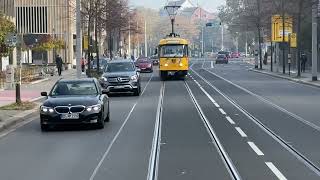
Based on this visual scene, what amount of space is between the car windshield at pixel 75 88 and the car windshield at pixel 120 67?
14.0m

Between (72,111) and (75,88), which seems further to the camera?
(75,88)

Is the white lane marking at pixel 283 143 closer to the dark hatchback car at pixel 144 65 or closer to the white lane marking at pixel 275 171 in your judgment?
the white lane marking at pixel 275 171

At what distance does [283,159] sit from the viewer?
1185cm

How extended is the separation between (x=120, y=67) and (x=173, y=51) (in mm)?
16166

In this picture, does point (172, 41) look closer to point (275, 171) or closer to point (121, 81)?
point (121, 81)

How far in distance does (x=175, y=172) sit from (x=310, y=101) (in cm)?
1764

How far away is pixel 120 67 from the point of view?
1307 inches

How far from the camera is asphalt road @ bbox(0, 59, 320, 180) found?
1059 cm

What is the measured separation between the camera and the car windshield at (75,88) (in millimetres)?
18344

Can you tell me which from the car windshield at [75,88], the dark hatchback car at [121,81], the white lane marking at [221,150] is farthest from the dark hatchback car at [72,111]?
the dark hatchback car at [121,81]

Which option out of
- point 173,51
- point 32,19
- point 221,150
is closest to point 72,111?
point 221,150

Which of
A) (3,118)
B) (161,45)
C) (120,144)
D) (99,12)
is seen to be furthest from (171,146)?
(99,12)

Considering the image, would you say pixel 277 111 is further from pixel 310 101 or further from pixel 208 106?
pixel 310 101

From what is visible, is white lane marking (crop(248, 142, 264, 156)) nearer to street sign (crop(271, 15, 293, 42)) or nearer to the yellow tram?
the yellow tram
